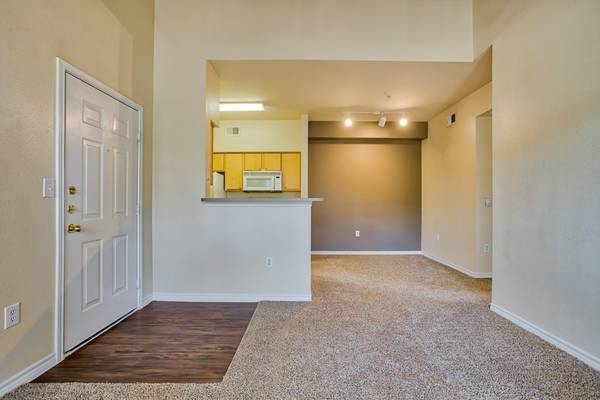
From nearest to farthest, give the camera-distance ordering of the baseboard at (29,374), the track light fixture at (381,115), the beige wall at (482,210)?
the baseboard at (29,374), the beige wall at (482,210), the track light fixture at (381,115)

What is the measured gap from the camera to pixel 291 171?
5199 millimetres

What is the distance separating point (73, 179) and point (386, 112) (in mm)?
4411

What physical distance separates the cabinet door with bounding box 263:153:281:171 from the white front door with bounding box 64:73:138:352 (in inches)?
106

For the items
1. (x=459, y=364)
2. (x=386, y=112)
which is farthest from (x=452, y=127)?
(x=459, y=364)

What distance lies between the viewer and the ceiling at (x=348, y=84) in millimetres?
3105

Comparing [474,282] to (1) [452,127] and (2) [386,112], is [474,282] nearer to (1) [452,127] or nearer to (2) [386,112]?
(1) [452,127]

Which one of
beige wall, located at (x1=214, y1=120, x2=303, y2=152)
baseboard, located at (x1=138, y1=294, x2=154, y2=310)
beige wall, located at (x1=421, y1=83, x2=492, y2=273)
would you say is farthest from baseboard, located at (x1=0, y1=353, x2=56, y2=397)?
beige wall, located at (x1=421, y1=83, x2=492, y2=273)

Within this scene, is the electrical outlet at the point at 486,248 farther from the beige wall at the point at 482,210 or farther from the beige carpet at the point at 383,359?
the beige carpet at the point at 383,359

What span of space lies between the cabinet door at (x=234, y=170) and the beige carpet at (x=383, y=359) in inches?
113

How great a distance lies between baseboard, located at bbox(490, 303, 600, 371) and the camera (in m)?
1.80

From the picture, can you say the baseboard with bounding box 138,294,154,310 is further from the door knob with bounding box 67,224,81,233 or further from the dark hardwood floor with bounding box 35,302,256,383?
the door knob with bounding box 67,224,81,233

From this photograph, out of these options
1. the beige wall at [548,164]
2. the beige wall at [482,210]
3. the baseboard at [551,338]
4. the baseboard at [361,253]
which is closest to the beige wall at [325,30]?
the beige wall at [548,164]

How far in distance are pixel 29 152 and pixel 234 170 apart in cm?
365

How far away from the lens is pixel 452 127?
4512 mm
